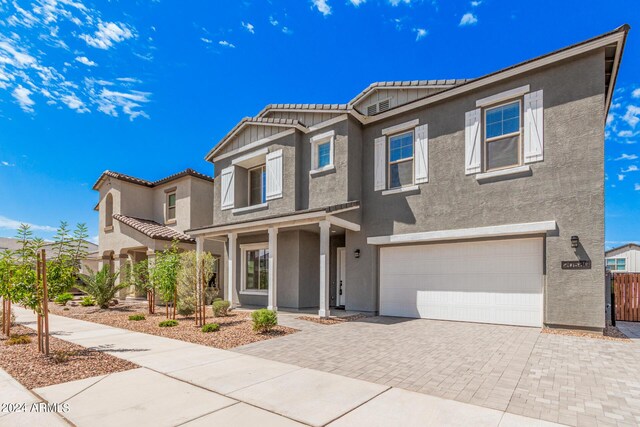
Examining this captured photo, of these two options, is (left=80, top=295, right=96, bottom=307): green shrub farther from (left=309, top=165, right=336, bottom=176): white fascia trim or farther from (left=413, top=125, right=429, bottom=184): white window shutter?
(left=413, top=125, right=429, bottom=184): white window shutter

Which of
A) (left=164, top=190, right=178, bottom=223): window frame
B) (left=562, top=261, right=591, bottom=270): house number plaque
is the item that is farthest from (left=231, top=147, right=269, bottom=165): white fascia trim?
(left=562, top=261, right=591, bottom=270): house number plaque

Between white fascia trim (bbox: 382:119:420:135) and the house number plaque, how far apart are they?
5.97m

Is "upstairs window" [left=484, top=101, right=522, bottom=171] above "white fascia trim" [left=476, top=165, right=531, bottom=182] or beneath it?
above

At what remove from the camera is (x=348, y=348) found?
718cm

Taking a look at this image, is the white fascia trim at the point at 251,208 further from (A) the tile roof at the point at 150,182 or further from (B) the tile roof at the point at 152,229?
(A) the tile roof at the point at 150,182

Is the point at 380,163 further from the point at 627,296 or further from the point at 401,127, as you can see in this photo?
the point at 627,296

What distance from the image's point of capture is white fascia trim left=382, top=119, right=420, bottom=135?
38.5 ft

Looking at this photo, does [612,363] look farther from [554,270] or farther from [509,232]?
[509,232]

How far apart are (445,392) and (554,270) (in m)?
6.15

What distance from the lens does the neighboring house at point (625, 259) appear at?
29172 mm

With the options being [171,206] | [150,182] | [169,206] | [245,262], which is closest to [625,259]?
[245,262]

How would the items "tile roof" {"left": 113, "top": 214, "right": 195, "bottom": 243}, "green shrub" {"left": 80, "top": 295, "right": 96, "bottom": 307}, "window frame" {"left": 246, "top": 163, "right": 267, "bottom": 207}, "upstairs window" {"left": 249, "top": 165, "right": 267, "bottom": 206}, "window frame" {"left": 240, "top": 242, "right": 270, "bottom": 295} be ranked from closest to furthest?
1. "window frame" {"left": 240, "top": 242, "right": 270, "bottom": 295}
2. "window frame" {"left": 246, "top": 163, "right": 267, "bottom": 207}
3. "upstairs window" {"left": 249, "top": 165, "right": 267, "bottom": 206}
4. "green shrub" {"left": 80, "top": 295, "right": 96, "bottom": 307}
5. "tile roof" {"left": 113, "top": 214, "right": 195, "bottom": 243}

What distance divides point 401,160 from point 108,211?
18.3 m

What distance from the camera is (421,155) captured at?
1147 centimetres
